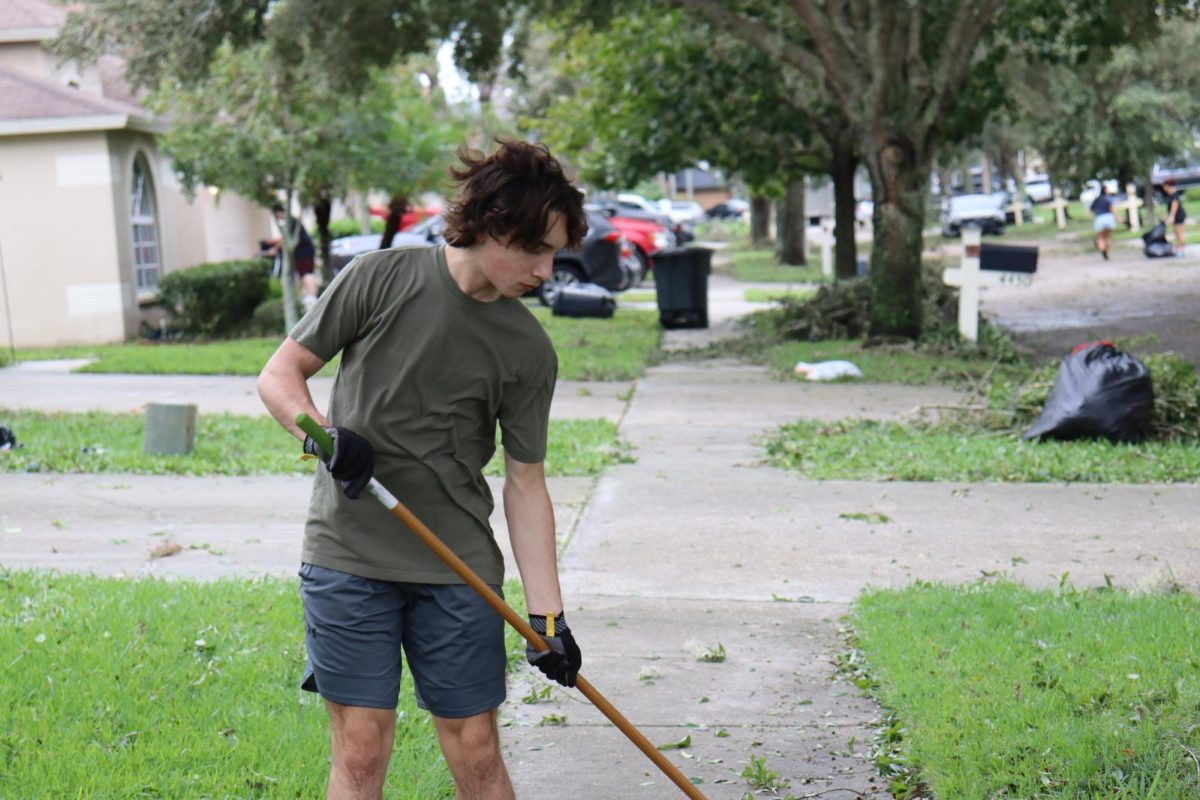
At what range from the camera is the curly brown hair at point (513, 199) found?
3.21 metres

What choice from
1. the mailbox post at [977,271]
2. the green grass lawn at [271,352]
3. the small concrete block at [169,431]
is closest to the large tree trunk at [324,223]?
the green grass lawn at [271,352]

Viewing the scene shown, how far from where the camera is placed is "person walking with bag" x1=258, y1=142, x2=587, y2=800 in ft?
10.8

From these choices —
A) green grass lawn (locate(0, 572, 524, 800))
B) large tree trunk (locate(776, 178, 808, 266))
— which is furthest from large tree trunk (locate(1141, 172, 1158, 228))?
green grass lawn (locate(0, 572, 524, 800))

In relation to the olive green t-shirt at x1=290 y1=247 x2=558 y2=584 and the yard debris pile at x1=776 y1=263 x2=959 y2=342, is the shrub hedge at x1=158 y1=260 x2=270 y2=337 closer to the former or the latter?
the yard debris pile at x1=776 y1=263 x2=959 y2=342

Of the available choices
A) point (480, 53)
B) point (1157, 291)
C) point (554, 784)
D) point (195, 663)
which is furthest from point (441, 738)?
point (1157, 291)

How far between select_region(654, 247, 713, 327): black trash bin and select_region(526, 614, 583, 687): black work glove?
633 inches

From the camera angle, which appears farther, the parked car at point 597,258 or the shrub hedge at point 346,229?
the shrub hedge at point 346,229

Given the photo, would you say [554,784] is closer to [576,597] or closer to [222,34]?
[576,597]

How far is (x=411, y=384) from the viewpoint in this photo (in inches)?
131

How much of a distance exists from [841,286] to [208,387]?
751 centimetres

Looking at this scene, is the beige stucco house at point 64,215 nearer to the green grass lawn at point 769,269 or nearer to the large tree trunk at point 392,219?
the large tree trunk at point 392,219

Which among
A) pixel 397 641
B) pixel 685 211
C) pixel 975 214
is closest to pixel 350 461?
pixel 397 641

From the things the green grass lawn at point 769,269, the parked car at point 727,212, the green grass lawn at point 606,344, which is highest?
the parked car at point 727,212

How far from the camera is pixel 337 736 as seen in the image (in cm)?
337
